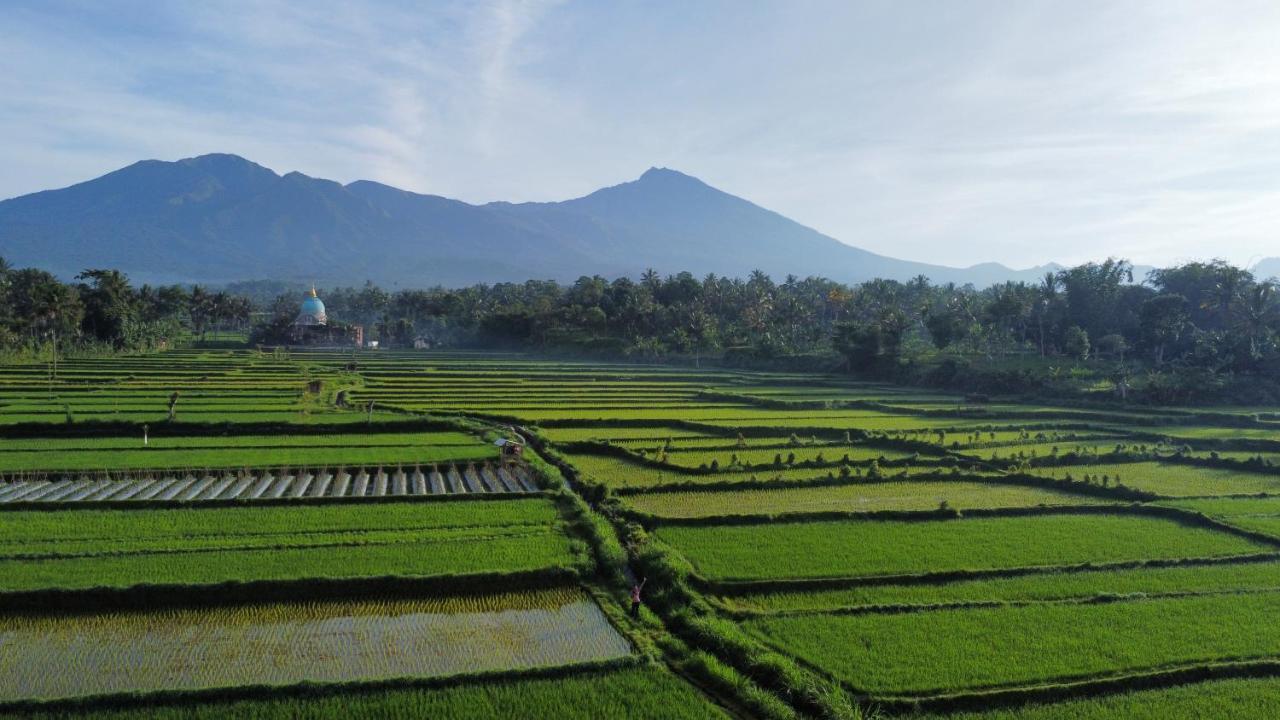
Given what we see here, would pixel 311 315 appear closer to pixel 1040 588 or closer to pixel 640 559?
pixel 640 559

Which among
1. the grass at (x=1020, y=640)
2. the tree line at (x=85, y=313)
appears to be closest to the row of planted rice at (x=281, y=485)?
the grass at (x=1020, y=640)

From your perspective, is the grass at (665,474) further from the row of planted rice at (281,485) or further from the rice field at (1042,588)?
the rice field at (1042,588)

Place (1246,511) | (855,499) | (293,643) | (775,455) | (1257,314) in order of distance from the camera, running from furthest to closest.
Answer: (1257,314), (775,455), (855,499), (1246,511), (293,643)

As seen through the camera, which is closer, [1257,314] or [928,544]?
[928,544]

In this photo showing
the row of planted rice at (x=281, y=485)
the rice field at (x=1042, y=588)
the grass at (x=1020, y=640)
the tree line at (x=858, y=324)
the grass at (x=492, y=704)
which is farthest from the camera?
the tree line at (x=858, y=324)

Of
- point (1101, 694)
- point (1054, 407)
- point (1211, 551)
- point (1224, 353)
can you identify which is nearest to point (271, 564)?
point (1101, 694)

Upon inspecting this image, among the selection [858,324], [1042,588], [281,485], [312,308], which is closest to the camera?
[1042,588]

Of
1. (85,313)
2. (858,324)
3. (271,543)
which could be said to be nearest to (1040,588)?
(271,543)
